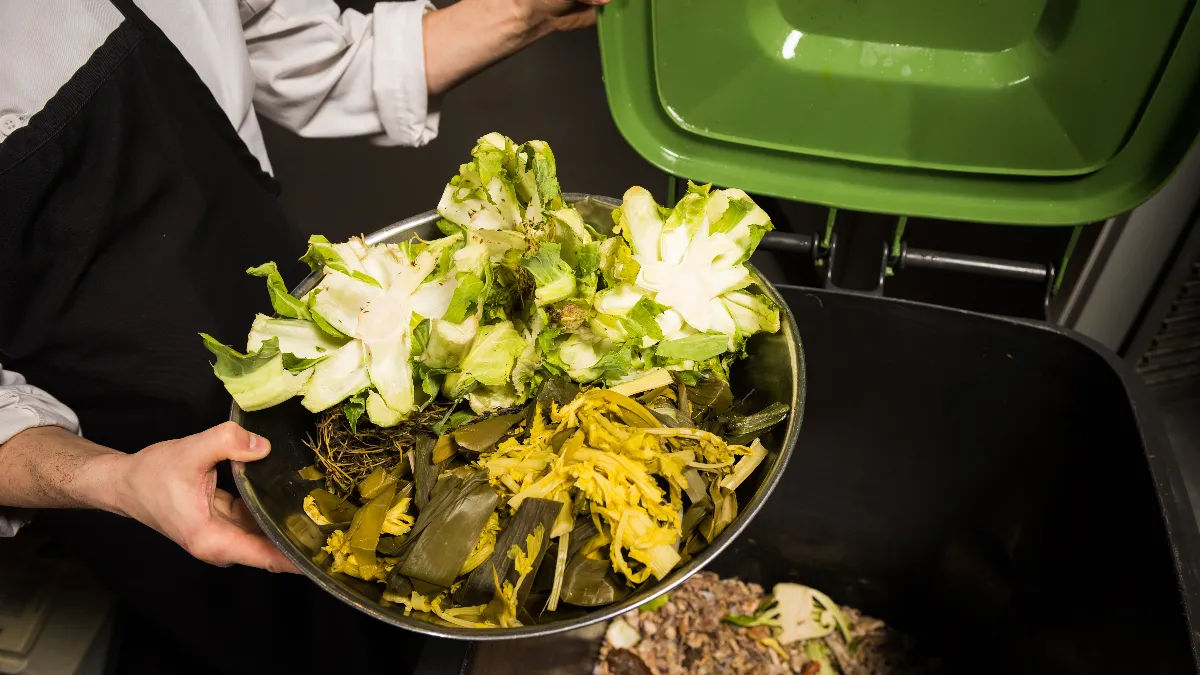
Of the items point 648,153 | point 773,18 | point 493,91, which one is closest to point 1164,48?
point 773,18

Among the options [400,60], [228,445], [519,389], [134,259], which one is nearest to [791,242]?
[519,389]

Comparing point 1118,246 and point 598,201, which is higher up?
point 598,201

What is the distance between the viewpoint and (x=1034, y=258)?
1.24 meters

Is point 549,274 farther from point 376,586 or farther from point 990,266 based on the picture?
point 990,266

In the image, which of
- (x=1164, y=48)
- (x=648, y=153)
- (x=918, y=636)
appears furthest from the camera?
(x=918, y=636)

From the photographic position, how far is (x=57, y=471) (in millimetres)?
744

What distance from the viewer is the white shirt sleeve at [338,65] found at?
992mm

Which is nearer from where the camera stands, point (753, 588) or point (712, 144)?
point (712, 144)

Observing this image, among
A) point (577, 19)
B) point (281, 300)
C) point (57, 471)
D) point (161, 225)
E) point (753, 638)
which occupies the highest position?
point (577, 19)

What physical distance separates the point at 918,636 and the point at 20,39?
1.41 metres

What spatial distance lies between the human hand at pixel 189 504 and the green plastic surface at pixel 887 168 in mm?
601

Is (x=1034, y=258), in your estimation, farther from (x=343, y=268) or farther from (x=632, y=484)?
(x=343, y=268)

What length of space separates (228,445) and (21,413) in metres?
0.37

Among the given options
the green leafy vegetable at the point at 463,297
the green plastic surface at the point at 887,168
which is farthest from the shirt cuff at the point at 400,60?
the green leafy vegetable at the point at 463,297
